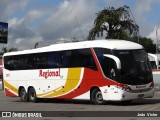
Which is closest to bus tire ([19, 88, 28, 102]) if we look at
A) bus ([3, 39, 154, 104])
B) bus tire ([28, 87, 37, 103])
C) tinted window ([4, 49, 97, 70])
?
bus ([3, 39, 154, 104])

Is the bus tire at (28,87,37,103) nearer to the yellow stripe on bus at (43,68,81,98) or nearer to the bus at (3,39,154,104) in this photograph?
the bus at (3,39,154,104)

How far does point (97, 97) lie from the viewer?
71.7ft

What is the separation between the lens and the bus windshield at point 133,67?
67.6ft

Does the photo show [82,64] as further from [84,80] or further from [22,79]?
[22,79]

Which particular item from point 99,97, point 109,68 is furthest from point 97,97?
point 109,68

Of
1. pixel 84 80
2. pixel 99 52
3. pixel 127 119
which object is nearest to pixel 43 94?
pixel 84 80

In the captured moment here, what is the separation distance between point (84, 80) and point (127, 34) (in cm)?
1592

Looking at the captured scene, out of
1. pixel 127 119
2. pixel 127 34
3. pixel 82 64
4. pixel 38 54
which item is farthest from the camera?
pixel 127 34

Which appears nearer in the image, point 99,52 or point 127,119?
point 127,119

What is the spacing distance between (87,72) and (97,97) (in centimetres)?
135

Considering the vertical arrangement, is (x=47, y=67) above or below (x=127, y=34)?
below

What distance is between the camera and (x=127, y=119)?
581 inches

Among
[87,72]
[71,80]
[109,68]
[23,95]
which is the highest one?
[109,68]

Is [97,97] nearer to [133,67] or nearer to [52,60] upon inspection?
[133,67]
